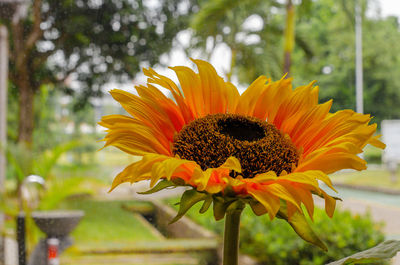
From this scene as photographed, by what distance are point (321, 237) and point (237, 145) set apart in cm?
90

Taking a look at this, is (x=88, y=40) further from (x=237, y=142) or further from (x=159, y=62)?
(x=237, y=142)

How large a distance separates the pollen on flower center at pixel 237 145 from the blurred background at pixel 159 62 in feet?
Result: 1.04

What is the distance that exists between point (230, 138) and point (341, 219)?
95 cm

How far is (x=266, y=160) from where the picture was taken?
20cm

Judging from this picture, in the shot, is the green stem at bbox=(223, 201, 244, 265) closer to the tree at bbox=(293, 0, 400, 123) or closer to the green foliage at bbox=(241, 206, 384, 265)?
the tree at bbox=(293, 0, 400, 123)

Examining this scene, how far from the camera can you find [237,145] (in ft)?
0.66

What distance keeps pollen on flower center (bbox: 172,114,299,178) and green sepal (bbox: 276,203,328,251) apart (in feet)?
0.08

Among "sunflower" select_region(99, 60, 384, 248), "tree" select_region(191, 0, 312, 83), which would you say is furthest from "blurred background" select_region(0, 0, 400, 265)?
"sunflower" select_region(99, 60, 384, 248)

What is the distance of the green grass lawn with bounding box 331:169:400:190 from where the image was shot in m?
0.72

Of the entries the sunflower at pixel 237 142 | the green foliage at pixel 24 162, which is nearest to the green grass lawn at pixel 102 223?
the green foliage at pixel 24 162

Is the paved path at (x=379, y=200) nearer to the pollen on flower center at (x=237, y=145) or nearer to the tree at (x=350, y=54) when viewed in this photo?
the tree at (x=350, y=54)

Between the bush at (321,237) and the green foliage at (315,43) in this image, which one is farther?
the bush at (321,237)

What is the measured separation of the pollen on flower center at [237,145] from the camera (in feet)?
0.66

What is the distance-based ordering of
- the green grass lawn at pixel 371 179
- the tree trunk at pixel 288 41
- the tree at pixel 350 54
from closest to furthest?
the tree trunk at pixel 288 41 < the tree at pixel 350 54 < the green grass lawn at pixel 371 179
